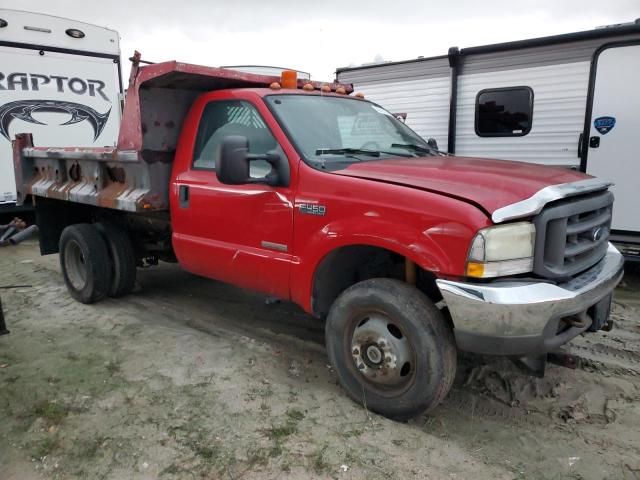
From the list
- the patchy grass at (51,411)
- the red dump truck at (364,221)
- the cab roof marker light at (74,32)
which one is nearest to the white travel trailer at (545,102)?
the red dump truck at (364,221)

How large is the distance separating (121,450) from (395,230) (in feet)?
6.37

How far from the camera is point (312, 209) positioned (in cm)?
336

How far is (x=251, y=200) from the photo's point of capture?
3.73 m

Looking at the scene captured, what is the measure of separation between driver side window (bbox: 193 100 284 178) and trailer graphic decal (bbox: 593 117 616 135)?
4.37m

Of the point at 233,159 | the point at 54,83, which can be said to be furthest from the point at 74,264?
the point at 54,83

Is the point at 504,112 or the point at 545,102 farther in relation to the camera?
the point at 504,112

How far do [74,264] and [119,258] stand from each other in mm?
649

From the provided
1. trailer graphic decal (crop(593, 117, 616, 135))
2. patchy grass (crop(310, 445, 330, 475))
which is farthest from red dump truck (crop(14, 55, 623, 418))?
trailer graphic decal (crop(593, 117, 616, 135))

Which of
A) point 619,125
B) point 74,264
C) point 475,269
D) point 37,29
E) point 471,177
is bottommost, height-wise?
point 74,264

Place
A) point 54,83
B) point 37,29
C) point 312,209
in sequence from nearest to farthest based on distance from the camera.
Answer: point 312,209
point 37,29
point 54,83

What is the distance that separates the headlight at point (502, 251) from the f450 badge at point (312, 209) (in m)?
1.02

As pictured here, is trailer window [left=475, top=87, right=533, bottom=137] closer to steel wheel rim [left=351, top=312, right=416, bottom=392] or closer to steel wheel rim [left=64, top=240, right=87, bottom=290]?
steel wheel rim [left=351, top=312, right=416, bottom=392]

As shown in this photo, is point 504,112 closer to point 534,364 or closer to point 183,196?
point 534,364

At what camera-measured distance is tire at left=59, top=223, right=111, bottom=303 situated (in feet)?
17.3
